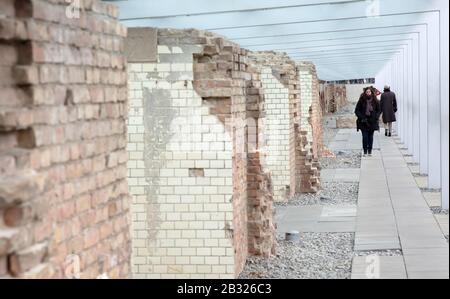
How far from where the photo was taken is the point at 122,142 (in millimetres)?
5781

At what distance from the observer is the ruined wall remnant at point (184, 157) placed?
923 centimetres

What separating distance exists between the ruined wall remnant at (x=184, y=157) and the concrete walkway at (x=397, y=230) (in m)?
1.58

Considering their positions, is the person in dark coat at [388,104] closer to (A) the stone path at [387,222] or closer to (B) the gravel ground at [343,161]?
(B) the gravel ground at [343,161]

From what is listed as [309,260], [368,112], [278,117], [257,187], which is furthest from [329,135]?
[309,260]

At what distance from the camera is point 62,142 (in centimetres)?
479

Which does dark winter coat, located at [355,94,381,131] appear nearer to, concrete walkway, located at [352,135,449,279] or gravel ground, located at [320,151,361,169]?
gravel ground, located at [320,151,361,169]

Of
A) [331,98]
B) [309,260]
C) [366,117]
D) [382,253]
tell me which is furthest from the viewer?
[331,98]

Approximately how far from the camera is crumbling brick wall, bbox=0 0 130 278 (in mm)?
4301

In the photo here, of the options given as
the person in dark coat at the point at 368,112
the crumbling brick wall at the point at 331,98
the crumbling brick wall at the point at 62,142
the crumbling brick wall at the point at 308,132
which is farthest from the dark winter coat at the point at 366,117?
the crumbling brick wall at the point at 331,98

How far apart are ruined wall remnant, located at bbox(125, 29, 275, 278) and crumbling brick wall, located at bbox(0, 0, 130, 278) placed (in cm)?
339

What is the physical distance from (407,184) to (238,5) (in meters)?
7.09

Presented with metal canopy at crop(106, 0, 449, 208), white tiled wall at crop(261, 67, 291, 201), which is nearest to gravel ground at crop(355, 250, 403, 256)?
metal canopy at crop(106, 0, 449, 208)

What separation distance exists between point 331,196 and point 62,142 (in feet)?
40.0

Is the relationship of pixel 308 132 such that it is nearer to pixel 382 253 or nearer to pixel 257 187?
pixel 257 187
